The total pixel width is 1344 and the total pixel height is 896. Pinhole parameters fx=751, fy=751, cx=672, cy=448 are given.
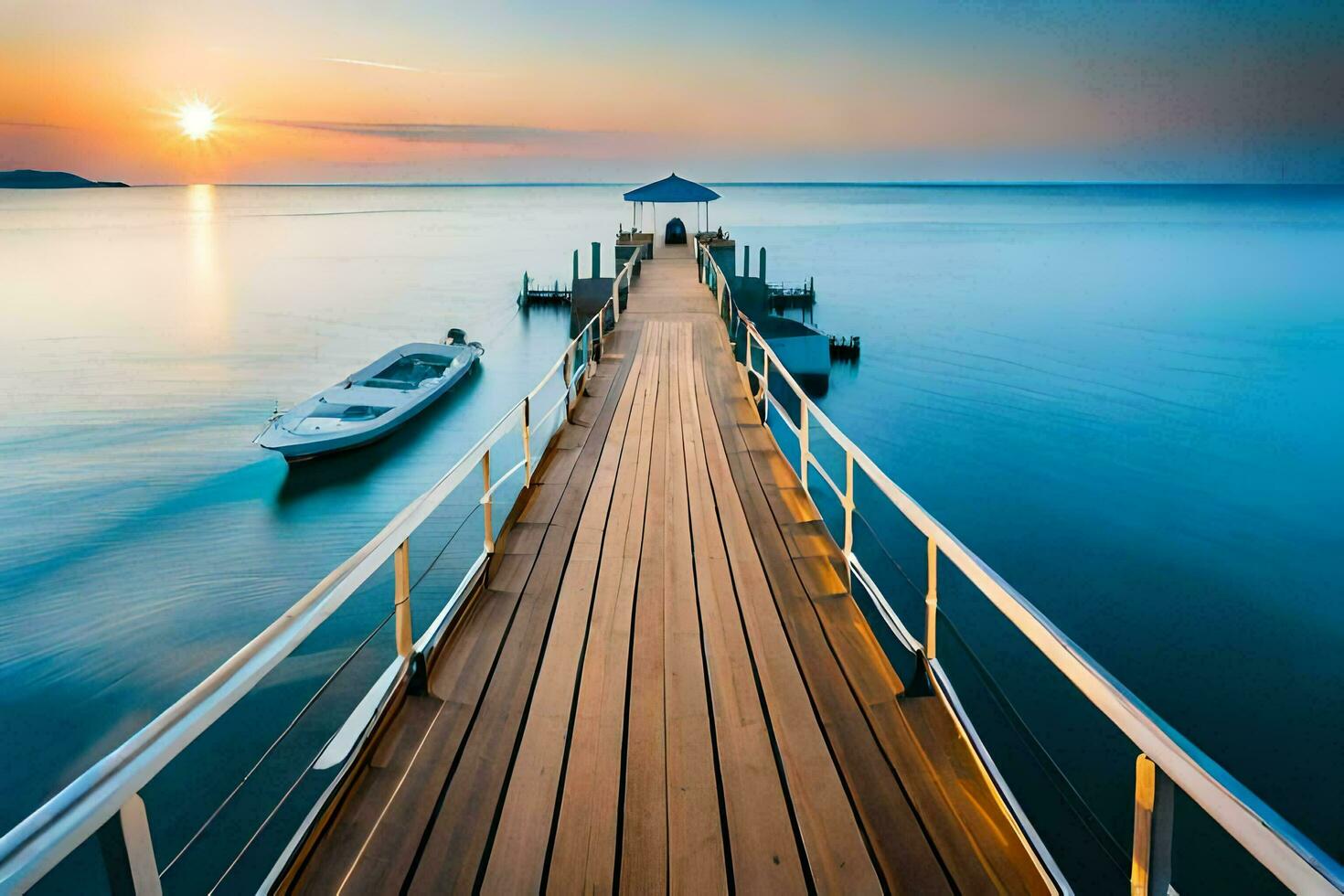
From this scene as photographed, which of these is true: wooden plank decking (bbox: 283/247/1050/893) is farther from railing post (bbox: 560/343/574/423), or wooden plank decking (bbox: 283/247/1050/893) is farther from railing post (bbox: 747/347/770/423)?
railing post (bbox: 560/343/574/423)

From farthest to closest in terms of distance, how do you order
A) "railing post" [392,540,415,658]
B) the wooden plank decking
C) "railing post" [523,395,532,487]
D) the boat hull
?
1. the boat hull
2. "railing post" [523,395,532,487]
3. "railing post" [392,540,415,658]
4. the wooden plank decking

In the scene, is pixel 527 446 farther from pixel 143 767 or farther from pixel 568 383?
pixel 143 767

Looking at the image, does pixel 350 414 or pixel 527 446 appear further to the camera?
pixel 350 414

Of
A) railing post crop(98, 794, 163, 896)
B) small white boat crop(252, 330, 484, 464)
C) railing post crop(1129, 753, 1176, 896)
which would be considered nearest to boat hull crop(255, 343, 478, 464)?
small white boat crop(252, 330, 484, 464)

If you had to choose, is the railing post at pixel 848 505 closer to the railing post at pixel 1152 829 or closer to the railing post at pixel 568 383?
the railing post at pixel 1152 829

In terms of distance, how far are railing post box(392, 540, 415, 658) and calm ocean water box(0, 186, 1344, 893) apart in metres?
5.38

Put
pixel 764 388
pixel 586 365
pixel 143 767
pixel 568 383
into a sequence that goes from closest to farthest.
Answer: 1. pixel 143 767
2. pixel 764 388
3. pixel 568 383
4. pixel 586 365

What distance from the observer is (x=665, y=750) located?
2.40m

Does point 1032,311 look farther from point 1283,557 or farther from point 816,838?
point 816,838

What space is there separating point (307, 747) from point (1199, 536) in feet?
44.7

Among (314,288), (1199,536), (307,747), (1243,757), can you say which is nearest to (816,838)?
(307,747)

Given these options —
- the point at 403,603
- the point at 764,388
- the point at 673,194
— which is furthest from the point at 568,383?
the point at 673,194

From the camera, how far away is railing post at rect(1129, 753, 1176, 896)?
1288 millimetres

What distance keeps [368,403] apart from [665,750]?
16444 millimetres
